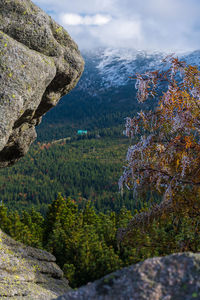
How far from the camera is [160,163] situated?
31.5 feet

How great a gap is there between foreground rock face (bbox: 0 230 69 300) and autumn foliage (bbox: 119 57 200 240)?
15.8ft

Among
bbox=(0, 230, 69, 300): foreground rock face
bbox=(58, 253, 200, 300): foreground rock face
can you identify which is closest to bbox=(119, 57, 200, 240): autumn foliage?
bbox=(58, 253, 200, 300): foreground rock face

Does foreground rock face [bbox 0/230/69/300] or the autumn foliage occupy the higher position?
the autumn foliage

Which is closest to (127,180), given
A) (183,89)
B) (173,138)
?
(173,138)

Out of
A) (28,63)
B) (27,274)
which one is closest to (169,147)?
(28,63)

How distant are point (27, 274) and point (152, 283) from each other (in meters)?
11.3

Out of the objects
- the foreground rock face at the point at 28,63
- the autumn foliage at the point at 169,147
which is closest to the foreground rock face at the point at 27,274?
the autumn foliage at the point at 169,147

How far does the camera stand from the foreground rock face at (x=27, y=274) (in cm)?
1098

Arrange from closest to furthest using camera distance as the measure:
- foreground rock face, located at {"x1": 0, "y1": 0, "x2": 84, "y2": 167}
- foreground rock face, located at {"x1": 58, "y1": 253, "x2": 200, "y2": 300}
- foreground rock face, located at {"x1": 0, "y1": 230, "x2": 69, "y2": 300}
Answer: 1. foreground rock face, located at {"x1": 58, "y1": 253, "x2": 200, "y2": 300}
2. foreground rock face, located at {"x1": 0, "y1": 0, "x2": 84, "y2": 167}
3. foreground rock face, located at {"x1": 0, "y1": 230, "x2": 69, "y2": 300}

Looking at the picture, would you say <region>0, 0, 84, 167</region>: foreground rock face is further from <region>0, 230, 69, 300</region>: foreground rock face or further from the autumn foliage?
<region>0, 230, 69, 300</region>: foreground rock face

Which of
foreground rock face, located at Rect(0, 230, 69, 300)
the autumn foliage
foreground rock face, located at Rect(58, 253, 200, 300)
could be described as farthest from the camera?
foreground rock face, located at Rect(0, 230, 69, 300)

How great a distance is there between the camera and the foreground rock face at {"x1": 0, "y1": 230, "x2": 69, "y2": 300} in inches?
432

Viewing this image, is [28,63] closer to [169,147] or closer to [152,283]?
[169,147]

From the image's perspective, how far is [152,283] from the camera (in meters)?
4.29
